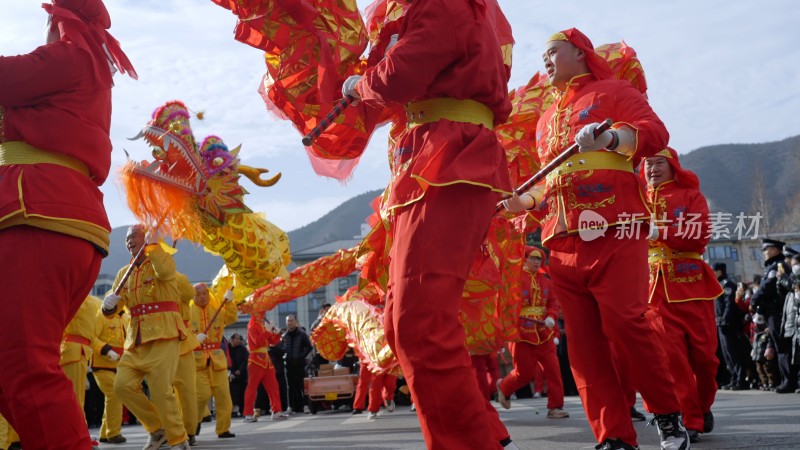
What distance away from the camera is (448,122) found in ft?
10.2

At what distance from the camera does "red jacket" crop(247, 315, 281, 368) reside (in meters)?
12.4

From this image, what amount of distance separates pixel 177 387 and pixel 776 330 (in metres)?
7.48

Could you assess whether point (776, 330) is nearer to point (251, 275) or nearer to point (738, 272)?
point (251, 275)

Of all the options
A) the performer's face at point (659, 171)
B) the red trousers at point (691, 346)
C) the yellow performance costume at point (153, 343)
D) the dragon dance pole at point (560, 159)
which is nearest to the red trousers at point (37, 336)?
the dragon dance pole at point (560, 159)

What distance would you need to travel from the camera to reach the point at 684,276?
5730 mm

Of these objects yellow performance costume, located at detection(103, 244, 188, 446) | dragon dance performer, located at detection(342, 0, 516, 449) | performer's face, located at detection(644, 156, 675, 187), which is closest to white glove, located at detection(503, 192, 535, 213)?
dragon dance performer, located at detection(342, 0, 516, 449)

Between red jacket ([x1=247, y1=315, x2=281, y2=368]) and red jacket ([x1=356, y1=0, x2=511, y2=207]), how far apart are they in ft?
31.5

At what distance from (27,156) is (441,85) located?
5.50 feet

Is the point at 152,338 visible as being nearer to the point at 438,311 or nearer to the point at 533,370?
the point at 533,370

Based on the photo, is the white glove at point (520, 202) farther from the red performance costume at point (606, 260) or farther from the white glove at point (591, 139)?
the white glove at point (591, 139)

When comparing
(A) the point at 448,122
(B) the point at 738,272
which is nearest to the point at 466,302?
(A) the point at 448,122

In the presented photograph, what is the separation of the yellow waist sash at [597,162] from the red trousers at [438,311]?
4.35 ft

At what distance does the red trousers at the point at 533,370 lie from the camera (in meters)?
8.52
